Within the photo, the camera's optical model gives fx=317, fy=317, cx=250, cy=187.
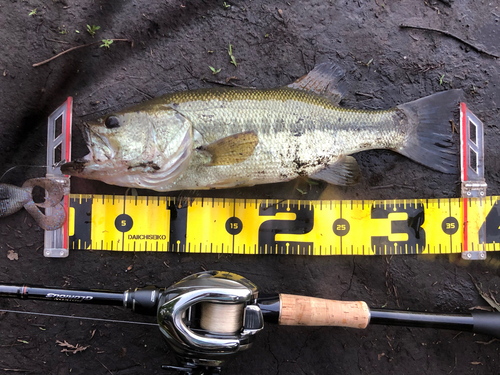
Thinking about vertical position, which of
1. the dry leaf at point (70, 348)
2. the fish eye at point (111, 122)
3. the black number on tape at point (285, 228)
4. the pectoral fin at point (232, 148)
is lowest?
the dry leaf at point (70, 348)

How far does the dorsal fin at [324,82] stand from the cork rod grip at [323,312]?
1.66 m

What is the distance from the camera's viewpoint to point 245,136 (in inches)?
95.7

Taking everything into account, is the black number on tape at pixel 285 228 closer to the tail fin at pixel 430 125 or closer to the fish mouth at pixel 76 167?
the tail fin at pixel 430 125

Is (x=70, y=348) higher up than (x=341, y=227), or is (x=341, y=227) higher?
(x=341, y=227)

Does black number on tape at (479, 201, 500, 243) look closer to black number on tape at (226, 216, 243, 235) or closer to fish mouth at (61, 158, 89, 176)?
black number on tape at (226, 216, 243, 235)

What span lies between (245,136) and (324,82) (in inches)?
35.8

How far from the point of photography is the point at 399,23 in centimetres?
296

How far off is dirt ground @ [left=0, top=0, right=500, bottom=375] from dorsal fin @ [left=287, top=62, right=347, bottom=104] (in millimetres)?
229

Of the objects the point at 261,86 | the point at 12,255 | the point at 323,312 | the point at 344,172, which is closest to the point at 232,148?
the point at 261,86

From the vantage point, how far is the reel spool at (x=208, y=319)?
1.82m

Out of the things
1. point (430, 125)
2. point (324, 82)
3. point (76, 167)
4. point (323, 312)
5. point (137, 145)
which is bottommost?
point (323, 312)

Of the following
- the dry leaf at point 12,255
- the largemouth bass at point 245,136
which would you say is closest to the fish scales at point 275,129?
the largemouth bass at point 245,136

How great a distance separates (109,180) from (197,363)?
1.49m

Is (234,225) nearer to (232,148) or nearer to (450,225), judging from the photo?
(232,148)
